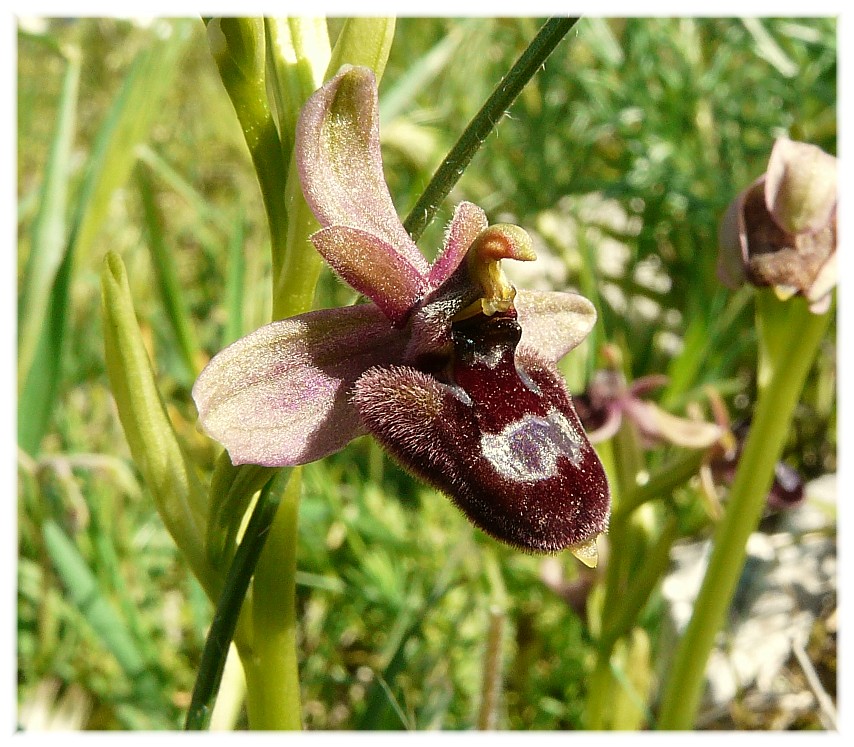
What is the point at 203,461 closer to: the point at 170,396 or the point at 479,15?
the point at 170,396

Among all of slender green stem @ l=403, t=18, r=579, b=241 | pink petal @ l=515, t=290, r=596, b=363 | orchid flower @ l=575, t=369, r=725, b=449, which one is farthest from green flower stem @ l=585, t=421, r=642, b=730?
slender green stem @ l=403, t=18, r=579, b=241

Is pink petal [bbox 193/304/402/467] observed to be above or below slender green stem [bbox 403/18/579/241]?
below

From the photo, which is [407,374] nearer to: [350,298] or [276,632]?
[276,632]

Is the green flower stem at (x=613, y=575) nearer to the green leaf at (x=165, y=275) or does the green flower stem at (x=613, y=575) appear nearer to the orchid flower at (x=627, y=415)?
the orchid flower at (x=627, y=415)

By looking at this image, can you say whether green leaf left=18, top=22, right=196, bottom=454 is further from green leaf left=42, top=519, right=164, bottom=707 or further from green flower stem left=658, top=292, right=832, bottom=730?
green flower stem left=658, top=292, right=832, bottom=730

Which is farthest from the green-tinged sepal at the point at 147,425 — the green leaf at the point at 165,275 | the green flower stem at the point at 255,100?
the green leaf at the point at 165,275

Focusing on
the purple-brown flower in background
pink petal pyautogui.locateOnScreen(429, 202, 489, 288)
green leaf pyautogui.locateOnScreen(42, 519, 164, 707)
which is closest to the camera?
pink petal pyautogui.locateOnScreen(429, 202, 489, 288)

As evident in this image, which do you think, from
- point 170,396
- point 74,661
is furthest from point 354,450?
point 74,661
